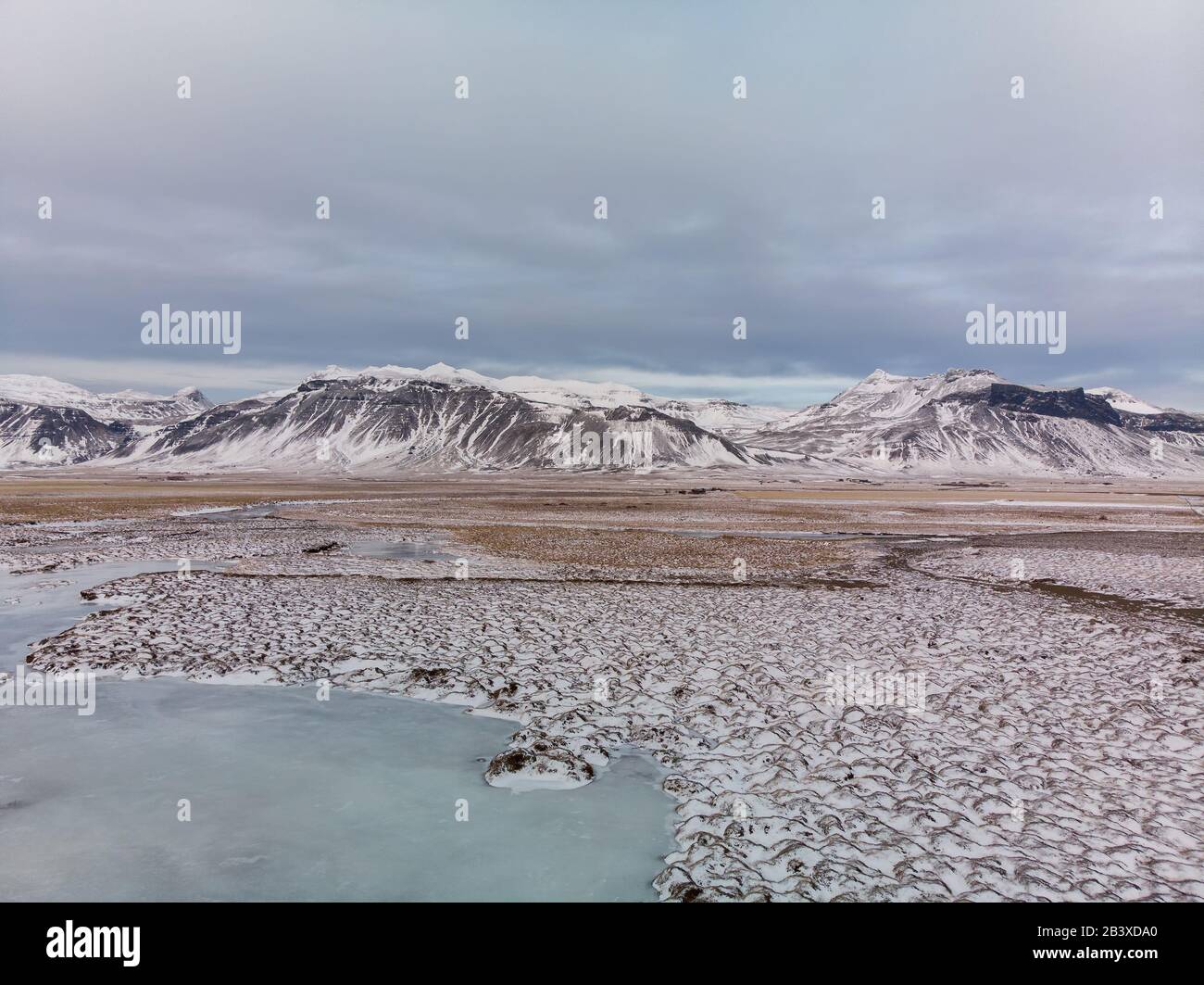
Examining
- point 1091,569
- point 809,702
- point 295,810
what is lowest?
point 295,810

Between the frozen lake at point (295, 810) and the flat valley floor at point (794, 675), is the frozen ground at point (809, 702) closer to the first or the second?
the flat valley floor at point (794, 675)

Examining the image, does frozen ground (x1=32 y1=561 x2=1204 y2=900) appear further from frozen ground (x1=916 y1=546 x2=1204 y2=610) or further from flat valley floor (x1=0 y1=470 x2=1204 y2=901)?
frozen ground (x1=916 y1=546 x2=1204 y2=610)

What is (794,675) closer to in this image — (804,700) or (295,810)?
(804,700)

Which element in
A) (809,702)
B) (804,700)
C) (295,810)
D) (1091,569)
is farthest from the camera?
(1091,569)

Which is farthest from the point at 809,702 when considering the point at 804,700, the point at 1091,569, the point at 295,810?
the point at 1091,569

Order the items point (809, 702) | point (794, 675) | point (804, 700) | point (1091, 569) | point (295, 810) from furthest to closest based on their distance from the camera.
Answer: point (1091, 569), point (794, 675), point (804, 700), point (809, 702), point (295, 810)
